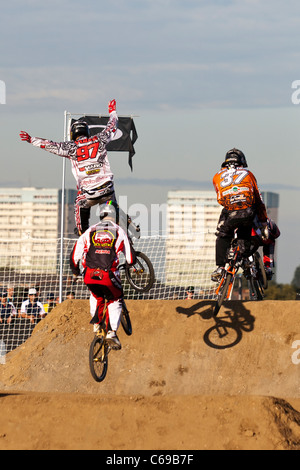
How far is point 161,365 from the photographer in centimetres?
1694

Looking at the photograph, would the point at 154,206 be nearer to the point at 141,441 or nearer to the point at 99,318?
the point at 99,318

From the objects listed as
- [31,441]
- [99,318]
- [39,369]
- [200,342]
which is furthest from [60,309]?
[31,441]

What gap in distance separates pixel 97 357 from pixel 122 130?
855cm

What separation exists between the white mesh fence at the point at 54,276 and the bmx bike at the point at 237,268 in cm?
385

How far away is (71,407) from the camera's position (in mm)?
12609

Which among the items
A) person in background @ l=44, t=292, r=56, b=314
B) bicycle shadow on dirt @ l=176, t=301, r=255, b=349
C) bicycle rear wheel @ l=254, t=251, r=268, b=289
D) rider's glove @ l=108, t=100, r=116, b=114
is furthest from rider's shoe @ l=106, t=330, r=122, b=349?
person in background @ l=44, t=292, r=56, b=314

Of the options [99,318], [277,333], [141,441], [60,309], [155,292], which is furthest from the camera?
[155,292]

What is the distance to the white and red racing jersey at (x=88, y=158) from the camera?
50.5 feet

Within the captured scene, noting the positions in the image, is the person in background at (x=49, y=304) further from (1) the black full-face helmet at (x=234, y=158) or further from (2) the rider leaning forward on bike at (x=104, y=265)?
(1) the black full-face helmet at (x=234, y=158)

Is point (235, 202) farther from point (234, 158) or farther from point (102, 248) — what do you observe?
point (102, 248)

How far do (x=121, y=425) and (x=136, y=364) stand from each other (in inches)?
192

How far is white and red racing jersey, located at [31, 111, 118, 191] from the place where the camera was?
1541 centimetres

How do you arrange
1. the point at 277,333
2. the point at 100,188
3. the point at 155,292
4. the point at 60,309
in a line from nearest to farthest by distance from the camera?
the point at 100,188 < the point at 277,333 < the point at 60,309 < the point at 155,292

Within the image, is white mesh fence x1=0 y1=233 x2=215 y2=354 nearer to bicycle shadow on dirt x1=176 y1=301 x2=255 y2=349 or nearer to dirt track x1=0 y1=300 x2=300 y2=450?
dirt track x1=0 y1=300 x2=300 y2=450
